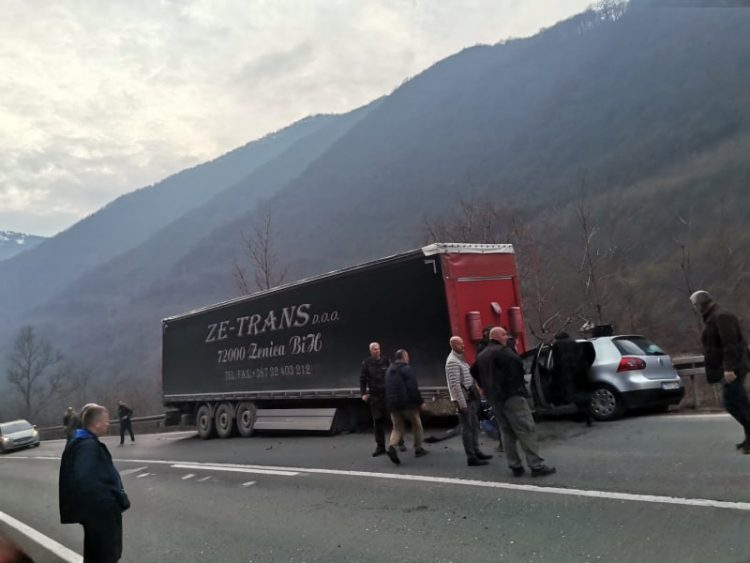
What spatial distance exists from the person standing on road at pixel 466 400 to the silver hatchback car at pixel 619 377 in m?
2.03

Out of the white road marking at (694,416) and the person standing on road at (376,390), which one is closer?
the white road marking at (694,416)

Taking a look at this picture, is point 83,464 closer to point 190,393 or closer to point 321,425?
point 321,425

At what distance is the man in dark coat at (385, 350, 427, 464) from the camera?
9.00m

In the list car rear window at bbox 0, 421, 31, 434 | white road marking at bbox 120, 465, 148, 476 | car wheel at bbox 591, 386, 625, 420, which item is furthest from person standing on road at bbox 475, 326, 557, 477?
car rear window at bbox 0, 421, 31, 434

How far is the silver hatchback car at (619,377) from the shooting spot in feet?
32.2

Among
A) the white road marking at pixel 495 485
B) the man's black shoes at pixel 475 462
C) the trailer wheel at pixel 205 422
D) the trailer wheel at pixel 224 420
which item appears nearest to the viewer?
the white road marking at pixel 495 485

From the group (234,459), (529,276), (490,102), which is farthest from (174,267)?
(234,459)

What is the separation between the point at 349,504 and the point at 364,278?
227 inches

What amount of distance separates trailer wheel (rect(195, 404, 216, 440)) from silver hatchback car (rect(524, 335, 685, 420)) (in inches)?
398

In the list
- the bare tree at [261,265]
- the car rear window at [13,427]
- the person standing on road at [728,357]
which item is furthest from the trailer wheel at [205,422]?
the car rear window at [13,427]

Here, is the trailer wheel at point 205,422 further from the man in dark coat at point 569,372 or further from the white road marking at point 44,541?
the man in dark coat at point 569,372

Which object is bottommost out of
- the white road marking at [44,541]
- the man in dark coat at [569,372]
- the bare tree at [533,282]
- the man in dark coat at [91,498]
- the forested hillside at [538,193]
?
the white road marking at [44,541]

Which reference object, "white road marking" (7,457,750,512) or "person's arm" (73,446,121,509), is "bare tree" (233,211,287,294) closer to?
"white road marking" (7,457,750,512)

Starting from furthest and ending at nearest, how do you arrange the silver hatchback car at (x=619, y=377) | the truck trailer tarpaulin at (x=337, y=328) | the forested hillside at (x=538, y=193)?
the forested hillside at (x=538, y=193) → the truck trailer tarpaulin at (x=337, y=328) → the silver hatchback car at (x=619, y=377)
